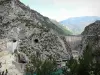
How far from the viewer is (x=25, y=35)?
356 feet

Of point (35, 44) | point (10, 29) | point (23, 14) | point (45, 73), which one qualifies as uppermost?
point (23, 14)

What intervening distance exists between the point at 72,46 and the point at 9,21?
52.3 m

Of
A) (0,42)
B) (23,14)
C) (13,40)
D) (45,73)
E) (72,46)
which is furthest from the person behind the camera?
(72,46)

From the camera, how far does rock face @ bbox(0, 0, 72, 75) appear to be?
105875 millimetres

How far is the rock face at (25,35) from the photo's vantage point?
A: 10588cm

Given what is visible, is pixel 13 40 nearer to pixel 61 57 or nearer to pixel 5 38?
pixel 5 38

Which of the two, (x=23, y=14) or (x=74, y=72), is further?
(x=23, y=14)

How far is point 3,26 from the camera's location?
4360 inches

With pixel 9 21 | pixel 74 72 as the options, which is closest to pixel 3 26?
pixel 9 21

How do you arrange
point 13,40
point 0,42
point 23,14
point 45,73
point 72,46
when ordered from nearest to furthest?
point 45,73 → point 0,42 → point 13,40 → point 23,14 → point 72,46

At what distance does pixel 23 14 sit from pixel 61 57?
26.7 m

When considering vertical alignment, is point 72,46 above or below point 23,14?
below

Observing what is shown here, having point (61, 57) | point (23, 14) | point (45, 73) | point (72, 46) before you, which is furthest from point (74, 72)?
point (72, 46)

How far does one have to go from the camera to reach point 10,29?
109m
